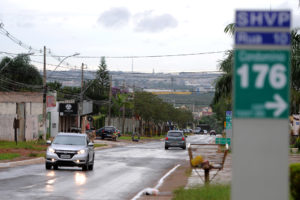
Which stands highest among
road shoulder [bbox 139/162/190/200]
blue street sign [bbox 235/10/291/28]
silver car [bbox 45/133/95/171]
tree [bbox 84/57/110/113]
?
tree [bbox 84/57/110/113]

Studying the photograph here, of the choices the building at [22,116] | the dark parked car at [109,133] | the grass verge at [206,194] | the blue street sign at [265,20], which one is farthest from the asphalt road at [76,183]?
the dark parked car at [109,133]

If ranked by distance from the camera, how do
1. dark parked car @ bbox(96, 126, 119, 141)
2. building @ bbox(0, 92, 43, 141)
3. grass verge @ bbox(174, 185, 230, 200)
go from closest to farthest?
1. grass verge @ bbox(174, 185, 230, 200)
2. building @ bbox(0, 92, 43, 141)
3. dark parked car @ bbox(96, 126, 119, 141)

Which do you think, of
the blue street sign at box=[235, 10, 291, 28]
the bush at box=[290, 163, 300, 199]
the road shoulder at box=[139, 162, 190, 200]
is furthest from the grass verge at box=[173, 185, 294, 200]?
the blue street sign at box=[235, 10, 291, 28]

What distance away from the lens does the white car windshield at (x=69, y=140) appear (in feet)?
96.3

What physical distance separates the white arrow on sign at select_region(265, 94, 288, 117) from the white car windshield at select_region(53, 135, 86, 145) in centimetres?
2242

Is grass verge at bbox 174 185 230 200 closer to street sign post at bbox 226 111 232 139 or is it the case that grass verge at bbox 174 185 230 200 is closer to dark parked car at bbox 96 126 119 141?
street sign post at bbox 226 111 232 139

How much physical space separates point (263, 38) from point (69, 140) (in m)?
22.7

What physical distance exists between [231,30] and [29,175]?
53.5 ft

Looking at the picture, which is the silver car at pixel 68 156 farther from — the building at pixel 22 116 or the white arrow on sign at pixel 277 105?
the building at pixel 22 116

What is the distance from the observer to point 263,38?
7.56 metres

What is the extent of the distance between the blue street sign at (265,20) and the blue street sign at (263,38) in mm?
92

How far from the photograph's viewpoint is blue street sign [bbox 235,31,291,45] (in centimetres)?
753

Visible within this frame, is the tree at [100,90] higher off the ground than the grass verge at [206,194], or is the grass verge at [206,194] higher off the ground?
the tree at [100,90]

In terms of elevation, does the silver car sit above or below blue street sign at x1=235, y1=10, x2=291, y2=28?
below
